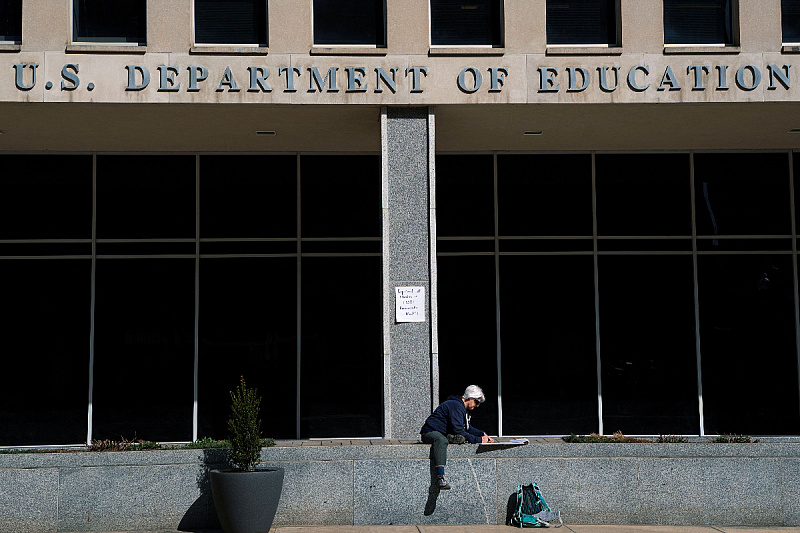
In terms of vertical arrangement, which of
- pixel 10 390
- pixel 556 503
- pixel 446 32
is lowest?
pixel 556 503

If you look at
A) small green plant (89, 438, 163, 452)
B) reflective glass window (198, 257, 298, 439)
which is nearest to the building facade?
reflective glass window (198, 257, 298, 439)

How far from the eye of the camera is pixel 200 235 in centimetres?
1549

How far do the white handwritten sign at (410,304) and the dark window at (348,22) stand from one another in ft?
11.4

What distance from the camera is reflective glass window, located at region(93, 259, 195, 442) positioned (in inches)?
596

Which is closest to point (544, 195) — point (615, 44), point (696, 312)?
point (696, 312)

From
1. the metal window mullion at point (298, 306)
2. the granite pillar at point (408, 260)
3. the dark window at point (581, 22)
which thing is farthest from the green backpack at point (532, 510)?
the dark window at point (581, 22)

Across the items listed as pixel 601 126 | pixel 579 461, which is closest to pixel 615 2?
pixel 601 126

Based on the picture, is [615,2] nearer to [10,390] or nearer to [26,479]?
[26,479]

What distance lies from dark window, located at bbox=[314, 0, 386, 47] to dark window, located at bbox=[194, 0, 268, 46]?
0.78 metres

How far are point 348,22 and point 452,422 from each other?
18.8 feet

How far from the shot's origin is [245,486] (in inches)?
397

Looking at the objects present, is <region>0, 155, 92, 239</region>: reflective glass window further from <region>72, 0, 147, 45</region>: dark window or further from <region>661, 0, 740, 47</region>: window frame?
<region>661, 0, 740, 47</region>: window frame

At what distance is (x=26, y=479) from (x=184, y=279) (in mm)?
5566

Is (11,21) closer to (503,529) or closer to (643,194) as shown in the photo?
(503,529)
